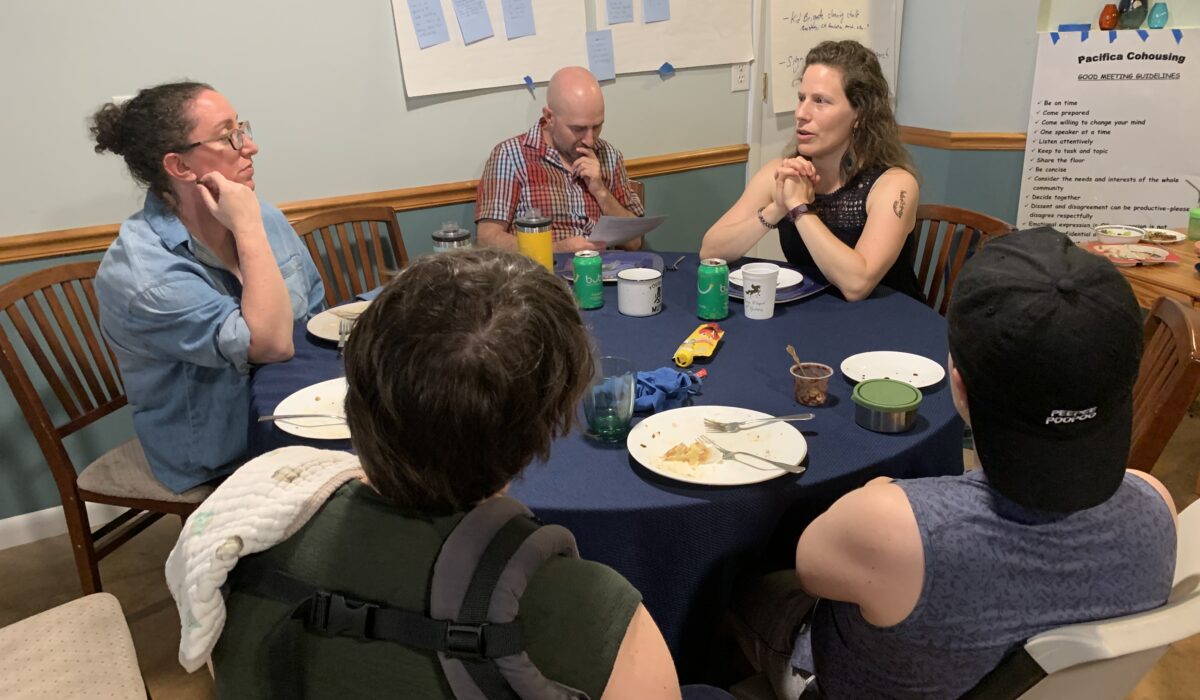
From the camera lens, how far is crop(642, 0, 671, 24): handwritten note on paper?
124 inches

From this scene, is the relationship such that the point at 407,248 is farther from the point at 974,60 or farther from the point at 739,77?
the point at 974,60

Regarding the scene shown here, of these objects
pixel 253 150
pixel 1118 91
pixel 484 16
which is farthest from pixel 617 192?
pixel 1118 91

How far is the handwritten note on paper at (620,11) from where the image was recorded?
10.1ft

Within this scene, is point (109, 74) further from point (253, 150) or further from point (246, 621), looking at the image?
point (246, 621)

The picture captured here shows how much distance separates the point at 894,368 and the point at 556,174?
5.22ft

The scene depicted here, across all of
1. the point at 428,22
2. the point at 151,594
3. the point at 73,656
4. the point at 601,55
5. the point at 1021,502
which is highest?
the point at 428,22

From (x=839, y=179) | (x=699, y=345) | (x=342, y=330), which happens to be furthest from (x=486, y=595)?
(x=839, y=179)

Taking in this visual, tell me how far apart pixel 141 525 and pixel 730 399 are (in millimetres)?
1538

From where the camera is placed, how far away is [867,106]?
7.15 ft

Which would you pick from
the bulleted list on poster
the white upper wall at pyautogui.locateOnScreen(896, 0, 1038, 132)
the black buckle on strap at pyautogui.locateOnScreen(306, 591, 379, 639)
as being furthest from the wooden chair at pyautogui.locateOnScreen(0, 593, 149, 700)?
the bulleted list on poster

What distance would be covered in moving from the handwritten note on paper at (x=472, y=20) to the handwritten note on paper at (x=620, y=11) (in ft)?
1.65

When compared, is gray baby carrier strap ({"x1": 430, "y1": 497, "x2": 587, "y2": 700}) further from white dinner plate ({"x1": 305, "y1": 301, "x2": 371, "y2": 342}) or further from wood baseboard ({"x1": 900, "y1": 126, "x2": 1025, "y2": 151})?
wood baseboard ({"x1": 900, "y1": 126, "x2": 1025, "y2": 151})

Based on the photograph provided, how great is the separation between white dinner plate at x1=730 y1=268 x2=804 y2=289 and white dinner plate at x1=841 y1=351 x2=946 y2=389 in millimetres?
455

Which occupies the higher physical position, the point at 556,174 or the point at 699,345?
the point at 556,174
